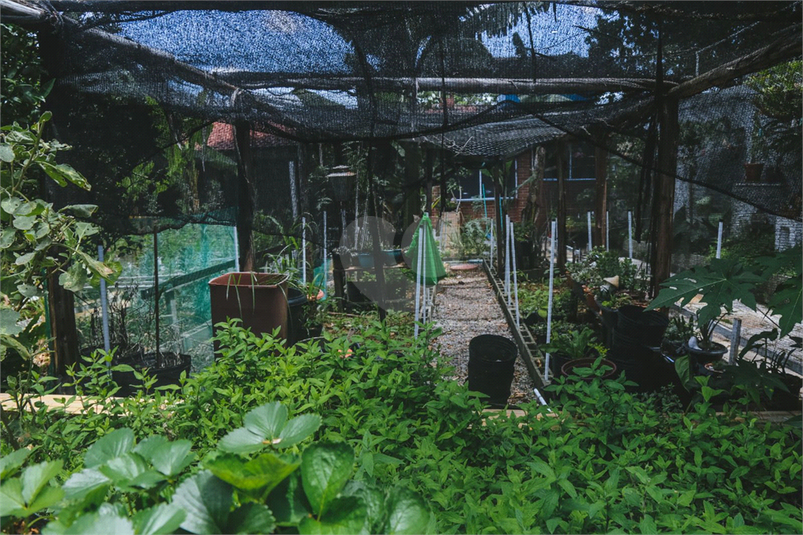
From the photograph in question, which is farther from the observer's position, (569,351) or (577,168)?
(577,168)

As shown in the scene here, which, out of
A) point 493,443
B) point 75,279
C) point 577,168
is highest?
point 577,168

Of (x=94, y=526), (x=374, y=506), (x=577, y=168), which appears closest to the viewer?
(x=94, y=526)

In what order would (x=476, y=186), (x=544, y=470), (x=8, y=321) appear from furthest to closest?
(x=476, y=186) < (x=8, y=321) < (x=544, y=470)

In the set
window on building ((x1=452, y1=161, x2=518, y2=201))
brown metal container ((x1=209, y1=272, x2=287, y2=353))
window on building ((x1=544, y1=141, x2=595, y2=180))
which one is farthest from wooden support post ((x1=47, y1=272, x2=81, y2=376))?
window on building ((x1=544, y1=141, x2=595, y2=180))

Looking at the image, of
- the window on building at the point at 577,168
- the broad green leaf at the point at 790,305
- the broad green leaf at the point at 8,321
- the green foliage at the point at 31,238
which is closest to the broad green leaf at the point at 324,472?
the broad green leaf at the point at 8,321

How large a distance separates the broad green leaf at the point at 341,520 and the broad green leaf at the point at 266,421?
0.41ft

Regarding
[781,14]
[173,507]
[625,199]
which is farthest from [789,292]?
[625,199]

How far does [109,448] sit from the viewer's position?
0.70 meters

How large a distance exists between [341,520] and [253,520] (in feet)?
0.31

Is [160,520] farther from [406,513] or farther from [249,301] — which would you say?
[249,301]

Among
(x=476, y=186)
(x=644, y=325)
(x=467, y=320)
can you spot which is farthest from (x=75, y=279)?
(x=476, y=186)

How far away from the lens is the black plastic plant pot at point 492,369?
11.2 feet

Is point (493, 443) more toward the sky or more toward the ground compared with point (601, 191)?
more toward the ground

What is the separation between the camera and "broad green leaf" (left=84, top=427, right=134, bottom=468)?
670mm
